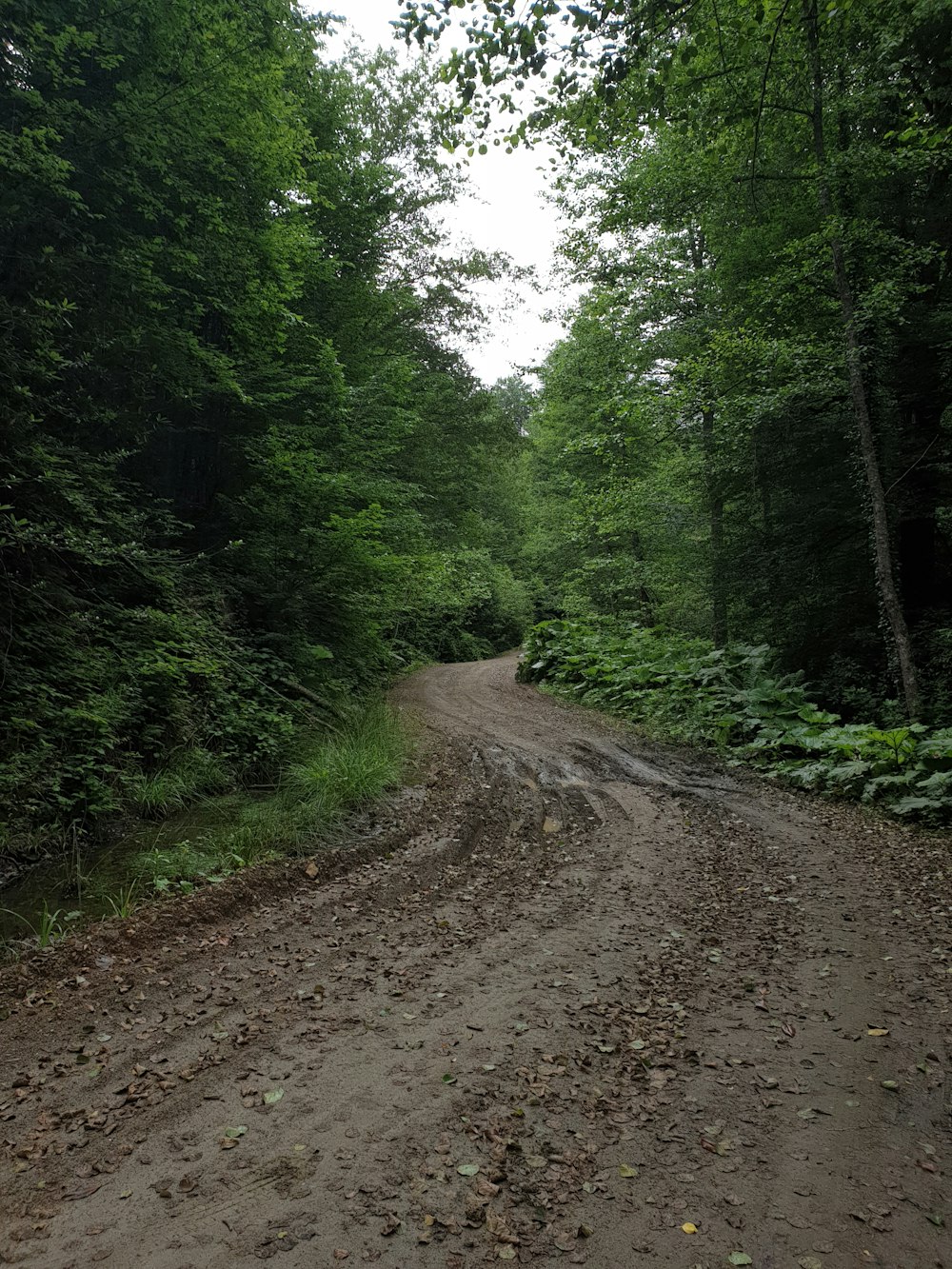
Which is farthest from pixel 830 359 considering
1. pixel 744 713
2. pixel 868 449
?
pixel 744 713

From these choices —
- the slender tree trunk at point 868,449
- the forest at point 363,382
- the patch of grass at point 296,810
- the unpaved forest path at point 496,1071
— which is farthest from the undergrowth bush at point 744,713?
the patch of grass at point 296,810

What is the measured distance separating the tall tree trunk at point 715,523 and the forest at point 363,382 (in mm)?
109

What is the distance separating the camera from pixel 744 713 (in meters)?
10.7

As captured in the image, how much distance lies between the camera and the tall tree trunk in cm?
1212

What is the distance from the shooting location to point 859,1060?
314 cm

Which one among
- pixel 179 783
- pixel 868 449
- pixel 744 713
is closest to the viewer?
pixel 179 783

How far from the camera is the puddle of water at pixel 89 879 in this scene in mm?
4590

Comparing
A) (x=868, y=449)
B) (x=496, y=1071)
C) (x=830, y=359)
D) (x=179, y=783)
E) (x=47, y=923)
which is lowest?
(x=496, y=1071)

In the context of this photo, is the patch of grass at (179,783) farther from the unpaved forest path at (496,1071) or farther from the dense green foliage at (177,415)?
the unpaved forest path at (496,1071)

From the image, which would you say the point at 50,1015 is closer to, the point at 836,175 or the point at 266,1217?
the point at 266,1217

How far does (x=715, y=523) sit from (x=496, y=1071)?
38.9 ft

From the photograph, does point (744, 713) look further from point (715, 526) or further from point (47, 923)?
point (47, 923)

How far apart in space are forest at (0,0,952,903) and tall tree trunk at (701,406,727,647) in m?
0.11

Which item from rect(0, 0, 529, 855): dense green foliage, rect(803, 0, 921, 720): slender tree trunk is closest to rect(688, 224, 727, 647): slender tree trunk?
rect(803, 0, 921, 720): slender tree trunk
